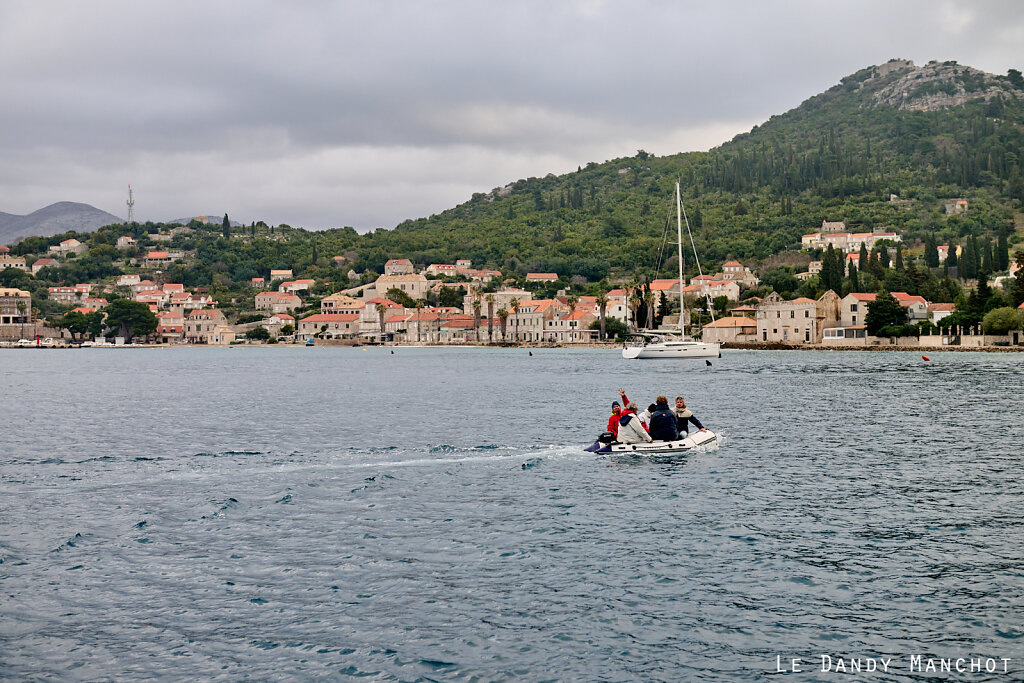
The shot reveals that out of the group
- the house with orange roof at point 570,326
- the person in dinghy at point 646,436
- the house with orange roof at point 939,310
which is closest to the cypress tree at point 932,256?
the house with orange roof at point 939,310

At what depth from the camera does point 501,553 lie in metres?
14.3

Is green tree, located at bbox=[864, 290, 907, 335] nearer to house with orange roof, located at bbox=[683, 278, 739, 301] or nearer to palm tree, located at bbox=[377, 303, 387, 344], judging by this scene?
house with orange roof, located at bbox=[683, 278, 739, 301]

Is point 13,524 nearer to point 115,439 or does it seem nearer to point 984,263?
point 115,439

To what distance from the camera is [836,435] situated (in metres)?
29.9

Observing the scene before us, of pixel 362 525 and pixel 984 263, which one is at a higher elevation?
pixel 984 263

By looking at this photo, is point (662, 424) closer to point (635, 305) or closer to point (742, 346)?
point (742, 346)

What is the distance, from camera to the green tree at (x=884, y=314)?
11538 centimetres

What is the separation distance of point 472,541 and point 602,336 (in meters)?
146

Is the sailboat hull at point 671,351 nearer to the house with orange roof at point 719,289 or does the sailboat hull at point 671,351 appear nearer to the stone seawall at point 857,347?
the stone seawall at point 857,347

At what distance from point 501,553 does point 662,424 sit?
1048cm

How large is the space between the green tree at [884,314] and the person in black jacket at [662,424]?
102888 mm

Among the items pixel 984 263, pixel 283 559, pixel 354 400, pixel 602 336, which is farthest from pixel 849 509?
pixel 984 263

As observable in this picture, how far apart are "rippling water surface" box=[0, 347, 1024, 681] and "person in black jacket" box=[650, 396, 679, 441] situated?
2.94 feet

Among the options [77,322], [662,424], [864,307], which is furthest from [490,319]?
[662,424]
